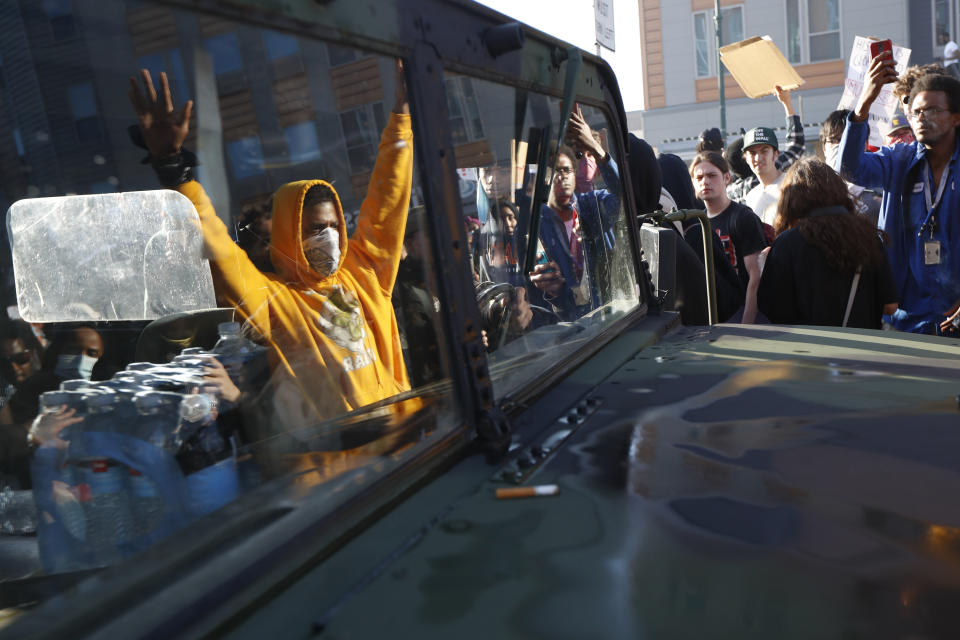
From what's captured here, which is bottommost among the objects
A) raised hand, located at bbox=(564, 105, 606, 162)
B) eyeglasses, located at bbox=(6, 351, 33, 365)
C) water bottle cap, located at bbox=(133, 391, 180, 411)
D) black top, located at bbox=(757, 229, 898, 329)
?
black top, located at bbox=(757, 229, 898, 329)

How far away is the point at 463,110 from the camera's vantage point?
5.39 ft

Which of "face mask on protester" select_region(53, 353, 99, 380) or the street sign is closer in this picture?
"face mask on protester" select_region(53, 353, 99, 380)

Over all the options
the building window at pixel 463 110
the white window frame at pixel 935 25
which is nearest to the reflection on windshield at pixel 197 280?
the building window at pixel 463 110

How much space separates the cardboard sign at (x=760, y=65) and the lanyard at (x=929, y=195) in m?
2.22

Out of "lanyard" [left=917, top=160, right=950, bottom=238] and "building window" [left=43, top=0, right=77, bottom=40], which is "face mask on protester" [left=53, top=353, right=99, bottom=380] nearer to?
"building window" [left=43, top=0, right=77, bottom=40]

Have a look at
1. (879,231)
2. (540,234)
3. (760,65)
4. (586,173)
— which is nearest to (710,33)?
(760,65)

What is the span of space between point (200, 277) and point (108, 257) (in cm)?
22

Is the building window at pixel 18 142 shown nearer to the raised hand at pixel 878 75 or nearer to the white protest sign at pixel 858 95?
the raised hand at pixel 878 75

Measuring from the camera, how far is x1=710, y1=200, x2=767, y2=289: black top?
4.39 metres

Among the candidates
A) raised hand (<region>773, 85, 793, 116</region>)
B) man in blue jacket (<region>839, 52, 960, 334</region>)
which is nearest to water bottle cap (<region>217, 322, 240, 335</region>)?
man in blue jacket (<region>839, 52, 960, 334</region>)

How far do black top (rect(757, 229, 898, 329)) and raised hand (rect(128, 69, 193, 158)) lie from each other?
2972 mm

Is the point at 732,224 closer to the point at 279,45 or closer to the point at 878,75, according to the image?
the point at 878,75

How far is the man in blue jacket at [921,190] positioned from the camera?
355 centimetres

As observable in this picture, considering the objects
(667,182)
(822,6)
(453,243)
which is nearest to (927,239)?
(667,182)
